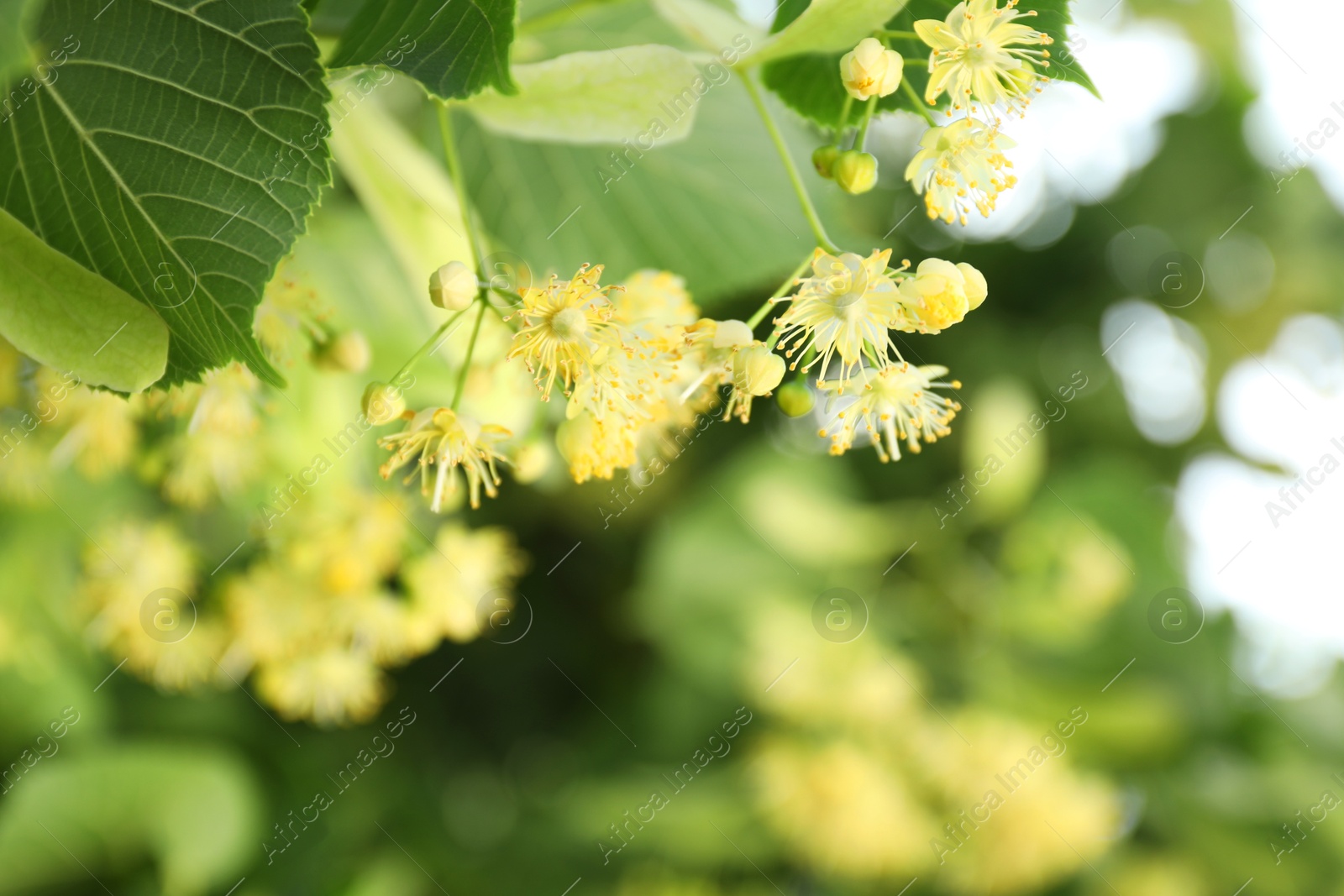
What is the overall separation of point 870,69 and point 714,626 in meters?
1.06

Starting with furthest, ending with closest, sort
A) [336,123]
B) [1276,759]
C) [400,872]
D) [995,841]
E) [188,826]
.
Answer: [1276,759] → [995,841] → [400,872] → [188,826] → [336,123]

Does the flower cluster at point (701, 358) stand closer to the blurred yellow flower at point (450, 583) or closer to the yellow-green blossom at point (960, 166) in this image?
the yellow-green blossom at point (960, 166)

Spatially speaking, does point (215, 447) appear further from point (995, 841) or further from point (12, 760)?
point (995, 841)

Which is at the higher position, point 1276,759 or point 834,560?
point 834,560

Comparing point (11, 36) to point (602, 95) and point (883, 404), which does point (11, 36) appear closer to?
point (602, 95)

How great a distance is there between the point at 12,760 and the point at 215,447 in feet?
1.64

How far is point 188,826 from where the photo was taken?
879 mm

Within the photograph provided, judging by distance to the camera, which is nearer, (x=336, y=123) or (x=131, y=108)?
(x=131, y=108)

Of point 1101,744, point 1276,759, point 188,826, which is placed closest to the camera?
point 188,826

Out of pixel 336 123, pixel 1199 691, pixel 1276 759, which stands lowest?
pixel 1276 759

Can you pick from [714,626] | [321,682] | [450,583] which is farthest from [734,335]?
[714,626]

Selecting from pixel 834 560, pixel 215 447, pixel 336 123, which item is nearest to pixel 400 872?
pixel 215 447

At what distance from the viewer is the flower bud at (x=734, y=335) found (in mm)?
413

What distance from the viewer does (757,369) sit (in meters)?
0.39
